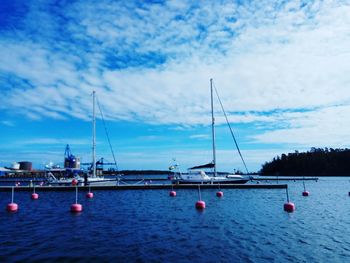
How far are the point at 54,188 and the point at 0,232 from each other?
3716 centimetres

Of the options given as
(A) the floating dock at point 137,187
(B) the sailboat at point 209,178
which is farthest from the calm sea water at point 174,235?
(B) the sailboat at point 209,178

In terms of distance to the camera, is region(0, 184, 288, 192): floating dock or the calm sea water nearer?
the calm sea water

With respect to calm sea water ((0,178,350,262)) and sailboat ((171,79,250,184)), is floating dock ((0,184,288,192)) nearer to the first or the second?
sailboat ((171,79,250,184))

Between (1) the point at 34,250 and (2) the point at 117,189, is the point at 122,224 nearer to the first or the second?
(1) the point at 34,250

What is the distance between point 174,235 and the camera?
24.4 meters

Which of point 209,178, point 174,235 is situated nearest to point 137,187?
point 209,178

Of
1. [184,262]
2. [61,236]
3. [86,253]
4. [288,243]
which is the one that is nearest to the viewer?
[184,262]

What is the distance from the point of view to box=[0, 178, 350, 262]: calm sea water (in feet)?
63.2

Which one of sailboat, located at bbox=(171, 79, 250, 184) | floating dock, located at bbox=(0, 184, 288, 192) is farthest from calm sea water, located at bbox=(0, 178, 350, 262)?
sailboat, located at bbox=(171, 79, 250, 184)

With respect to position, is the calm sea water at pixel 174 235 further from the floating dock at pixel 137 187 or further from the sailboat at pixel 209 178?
the sailboat at pixel 209 178

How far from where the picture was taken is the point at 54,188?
61.3 meters

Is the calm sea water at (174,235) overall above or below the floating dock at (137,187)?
below

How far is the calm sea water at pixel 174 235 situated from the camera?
1927 cm

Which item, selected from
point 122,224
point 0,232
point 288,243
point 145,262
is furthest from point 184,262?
point 0,232
